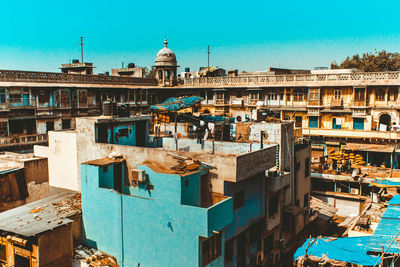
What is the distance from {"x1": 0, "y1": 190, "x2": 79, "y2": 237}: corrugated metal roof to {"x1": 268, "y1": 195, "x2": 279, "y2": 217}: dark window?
426 inches

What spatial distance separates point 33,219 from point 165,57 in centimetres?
3094

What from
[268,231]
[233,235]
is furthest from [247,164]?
[268,231]

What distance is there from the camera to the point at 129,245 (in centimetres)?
1625

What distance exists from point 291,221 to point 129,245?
11.9 meters

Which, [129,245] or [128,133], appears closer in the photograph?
[129,245]

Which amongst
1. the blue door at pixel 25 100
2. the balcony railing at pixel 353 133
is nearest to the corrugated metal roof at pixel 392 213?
the balcony railing at pixel 353 133

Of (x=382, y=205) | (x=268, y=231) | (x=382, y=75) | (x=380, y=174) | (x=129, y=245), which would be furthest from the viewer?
(x=382, y=75)

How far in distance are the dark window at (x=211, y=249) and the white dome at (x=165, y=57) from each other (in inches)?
1238

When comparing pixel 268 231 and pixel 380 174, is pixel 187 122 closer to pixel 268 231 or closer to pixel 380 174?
pixel 268 231

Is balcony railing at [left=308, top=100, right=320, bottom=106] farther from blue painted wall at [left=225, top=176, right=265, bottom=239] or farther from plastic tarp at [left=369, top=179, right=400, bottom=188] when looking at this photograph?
blue painted wall at [left=225, top=176, right=265, bottom=239]

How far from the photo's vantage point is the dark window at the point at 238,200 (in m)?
17.5

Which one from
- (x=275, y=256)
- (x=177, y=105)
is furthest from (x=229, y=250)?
(x=177, y=105)

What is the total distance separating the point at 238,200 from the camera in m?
17.8

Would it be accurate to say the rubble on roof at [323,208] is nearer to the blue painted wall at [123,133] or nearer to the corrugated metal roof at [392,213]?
the corrugated metal roof at [392,213]
